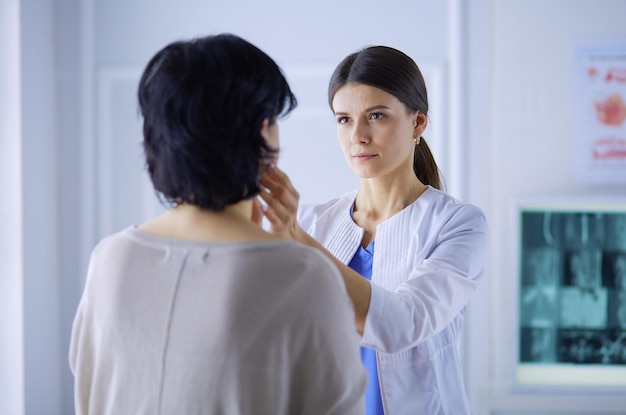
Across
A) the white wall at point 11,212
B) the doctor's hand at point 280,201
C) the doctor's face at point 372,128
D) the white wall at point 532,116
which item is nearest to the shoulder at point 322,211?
the doctor's face at point 372,128

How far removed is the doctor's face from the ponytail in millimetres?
144

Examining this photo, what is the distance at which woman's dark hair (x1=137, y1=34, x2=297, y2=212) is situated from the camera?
751mm

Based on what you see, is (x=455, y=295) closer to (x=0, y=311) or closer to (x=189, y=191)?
(x=189, y=191)

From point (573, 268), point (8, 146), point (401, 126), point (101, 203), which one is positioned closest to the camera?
point (401, 126)

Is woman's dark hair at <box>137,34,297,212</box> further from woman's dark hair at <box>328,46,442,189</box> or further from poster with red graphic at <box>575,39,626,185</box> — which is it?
poster with red graphic at <box>575,39,626,185</box>

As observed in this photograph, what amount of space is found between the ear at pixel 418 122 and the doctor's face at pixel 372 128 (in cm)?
3

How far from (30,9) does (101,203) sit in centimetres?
76

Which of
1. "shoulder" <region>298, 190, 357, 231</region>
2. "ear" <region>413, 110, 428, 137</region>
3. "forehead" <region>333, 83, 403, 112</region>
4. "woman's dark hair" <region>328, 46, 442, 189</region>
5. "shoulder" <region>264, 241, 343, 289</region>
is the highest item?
"woman's dark hair" <region>328, 46, 442, 189</region>

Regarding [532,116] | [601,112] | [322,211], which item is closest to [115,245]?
[322,211]

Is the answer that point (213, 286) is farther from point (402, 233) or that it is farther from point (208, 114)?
point (402, 233)

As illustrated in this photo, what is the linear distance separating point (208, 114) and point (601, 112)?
2021mm

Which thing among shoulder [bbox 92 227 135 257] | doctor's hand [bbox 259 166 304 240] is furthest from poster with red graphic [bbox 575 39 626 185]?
shoulder [bbox 92 227 135 257]

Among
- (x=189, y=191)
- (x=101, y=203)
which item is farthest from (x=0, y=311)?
(x=189, y=191)

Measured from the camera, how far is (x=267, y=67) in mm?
786
